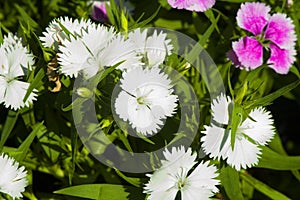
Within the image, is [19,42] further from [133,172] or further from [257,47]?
[257,47]

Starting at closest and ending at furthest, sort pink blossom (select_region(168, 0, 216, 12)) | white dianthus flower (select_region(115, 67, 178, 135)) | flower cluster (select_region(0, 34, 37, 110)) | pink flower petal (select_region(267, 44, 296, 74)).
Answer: white dianthus flower (select_region(115, 67, 178, 135)) < flower cluster (select_region(0, 34, 37, 110)) < pink blossom (select_region(168, 0, 216, 12)) < pink flower petal (select_region(267, 44, 296, 74))

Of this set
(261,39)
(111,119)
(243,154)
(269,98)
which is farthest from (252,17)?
(111,119)

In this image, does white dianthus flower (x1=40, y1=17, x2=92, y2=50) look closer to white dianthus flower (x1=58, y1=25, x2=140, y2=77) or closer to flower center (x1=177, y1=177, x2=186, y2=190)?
white dianthus flower (x1=58, y1=25, x2=140, y2=77)

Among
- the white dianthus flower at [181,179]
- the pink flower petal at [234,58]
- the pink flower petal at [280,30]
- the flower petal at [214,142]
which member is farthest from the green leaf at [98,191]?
the pink flower petal at [280,30]

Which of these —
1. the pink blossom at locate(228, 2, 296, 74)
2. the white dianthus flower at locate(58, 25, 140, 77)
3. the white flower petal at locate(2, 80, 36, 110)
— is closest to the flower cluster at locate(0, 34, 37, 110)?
the white flower petal at locate(2, 80, 36, 110)

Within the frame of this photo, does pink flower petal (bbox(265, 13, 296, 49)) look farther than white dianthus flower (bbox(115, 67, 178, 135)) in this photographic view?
Yes

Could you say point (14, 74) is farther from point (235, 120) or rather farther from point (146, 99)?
point (235, 120)

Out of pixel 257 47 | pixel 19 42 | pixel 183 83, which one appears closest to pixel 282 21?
pixel 257 47
